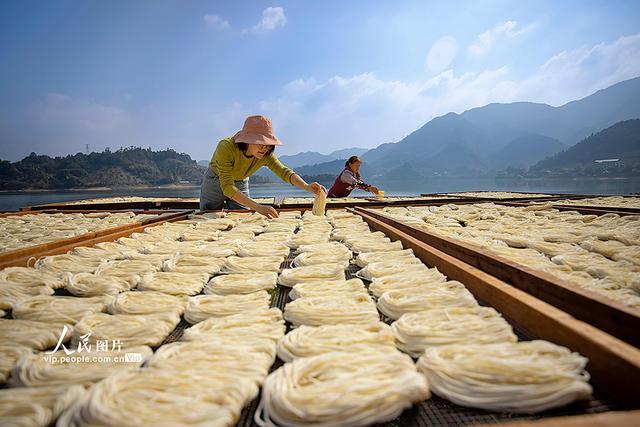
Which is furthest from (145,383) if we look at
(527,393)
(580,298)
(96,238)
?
(96,238)

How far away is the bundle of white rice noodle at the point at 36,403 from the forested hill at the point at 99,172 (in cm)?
10873

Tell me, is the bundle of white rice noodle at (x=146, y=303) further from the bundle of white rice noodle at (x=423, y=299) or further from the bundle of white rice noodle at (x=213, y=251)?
the bundle of white rice noodle at (x=423, y=299)

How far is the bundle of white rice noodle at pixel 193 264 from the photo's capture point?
129 inches

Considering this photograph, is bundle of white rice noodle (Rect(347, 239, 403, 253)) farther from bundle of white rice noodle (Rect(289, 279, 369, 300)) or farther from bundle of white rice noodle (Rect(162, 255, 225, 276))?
bundle of white rice noodle (Rect(162, 255, 225, 276))

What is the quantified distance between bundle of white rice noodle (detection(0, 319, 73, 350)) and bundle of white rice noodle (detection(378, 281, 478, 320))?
217cm

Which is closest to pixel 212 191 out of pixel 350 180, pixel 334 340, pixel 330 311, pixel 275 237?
pixel 275 237

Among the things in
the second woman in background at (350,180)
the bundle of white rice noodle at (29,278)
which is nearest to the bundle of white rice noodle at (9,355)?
the bundle of white rice noodle at (29,278)

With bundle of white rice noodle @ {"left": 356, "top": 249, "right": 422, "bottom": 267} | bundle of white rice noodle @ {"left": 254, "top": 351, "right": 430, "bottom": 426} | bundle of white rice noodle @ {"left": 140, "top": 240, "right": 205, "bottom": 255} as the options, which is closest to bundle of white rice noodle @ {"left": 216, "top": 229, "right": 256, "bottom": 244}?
bundle of white rice noodle @ {"left": 140, "top": 240, "right": 205, "bottom": 255}

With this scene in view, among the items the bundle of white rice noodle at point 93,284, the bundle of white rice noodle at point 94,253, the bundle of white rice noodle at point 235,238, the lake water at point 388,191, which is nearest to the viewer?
the bundle of white rice noodle at point 93,284

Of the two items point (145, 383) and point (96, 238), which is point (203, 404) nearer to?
point (145, 383)

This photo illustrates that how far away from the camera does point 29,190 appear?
3314 inches

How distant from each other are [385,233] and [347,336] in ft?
10.2

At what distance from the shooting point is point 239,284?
9.24 ft

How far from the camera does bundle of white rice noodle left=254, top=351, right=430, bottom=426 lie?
132 centimetres
